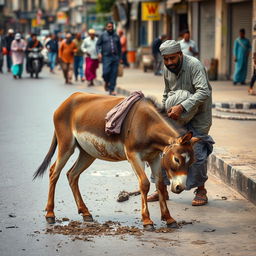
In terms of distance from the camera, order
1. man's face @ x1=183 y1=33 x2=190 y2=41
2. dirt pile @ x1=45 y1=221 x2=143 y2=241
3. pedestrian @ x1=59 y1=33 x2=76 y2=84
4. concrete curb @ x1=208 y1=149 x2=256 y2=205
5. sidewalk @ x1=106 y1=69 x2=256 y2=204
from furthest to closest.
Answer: pedestrian @ x1=59 y1=33 x2=76 y2=84 < man's face @ x1=183 y1=33 x2=190 y2=41 < sidewalk @ x1=106 y1=69 x2=256 y2=204 < concrete curb @ x1=208 y1=149 x2=256 y2=205 < dirt pile @ x1=45 y1=221 x2=143 y2=241

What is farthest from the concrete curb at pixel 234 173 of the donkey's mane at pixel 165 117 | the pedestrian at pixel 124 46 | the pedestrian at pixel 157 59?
the pedestrian at pixel 124 46

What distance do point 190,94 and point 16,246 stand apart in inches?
89.9

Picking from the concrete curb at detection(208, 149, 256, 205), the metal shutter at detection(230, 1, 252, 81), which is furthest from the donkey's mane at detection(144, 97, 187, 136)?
the metal shutter at detection(230, 1, 252, 81)

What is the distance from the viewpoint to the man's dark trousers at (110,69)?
21156 mm

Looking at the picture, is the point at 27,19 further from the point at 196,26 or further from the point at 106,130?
the point at 106,130

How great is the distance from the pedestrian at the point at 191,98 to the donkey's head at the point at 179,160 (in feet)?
2.05

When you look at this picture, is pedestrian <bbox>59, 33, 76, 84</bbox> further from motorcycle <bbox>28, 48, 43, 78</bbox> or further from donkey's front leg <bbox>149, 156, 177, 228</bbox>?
donkey's front leg <bbox>149, 156, 177, 228</bbox>

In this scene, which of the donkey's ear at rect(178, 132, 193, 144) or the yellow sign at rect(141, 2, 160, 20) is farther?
the yellow sign at rect(141, 2, 160, 20)

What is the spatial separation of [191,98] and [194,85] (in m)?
0.20

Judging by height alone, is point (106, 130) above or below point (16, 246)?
above

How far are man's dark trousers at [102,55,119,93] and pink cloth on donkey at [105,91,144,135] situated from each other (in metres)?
14.2

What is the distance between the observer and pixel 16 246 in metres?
6.23

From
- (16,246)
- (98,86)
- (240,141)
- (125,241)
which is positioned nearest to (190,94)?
(125,241)

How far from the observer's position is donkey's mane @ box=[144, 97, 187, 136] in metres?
6.71
